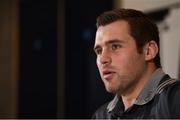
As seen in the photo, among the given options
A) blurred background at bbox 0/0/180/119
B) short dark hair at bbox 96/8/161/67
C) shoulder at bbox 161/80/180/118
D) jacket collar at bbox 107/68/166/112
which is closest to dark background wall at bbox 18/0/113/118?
blurred background at bbox 0/0/180/119

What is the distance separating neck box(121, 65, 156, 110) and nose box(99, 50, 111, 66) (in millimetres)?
164

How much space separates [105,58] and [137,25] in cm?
23

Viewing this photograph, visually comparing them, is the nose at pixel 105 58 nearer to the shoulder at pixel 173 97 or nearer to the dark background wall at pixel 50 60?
the shoulder at pixel 173 97

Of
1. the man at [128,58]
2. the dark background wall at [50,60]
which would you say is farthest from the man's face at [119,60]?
the dark background wall at [50,60]

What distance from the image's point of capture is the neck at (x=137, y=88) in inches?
69.8

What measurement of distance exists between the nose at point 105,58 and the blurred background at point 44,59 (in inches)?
104

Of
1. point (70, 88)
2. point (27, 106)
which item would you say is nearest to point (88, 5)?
point (70, 88)

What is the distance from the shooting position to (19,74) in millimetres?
4641

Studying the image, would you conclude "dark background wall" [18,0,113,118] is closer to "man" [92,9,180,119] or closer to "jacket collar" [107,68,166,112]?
"man" [92,9,180,119]

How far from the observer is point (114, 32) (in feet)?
5.83

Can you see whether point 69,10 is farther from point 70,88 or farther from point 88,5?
point 70,88

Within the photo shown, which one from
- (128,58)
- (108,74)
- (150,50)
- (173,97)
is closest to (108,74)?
(108,74)

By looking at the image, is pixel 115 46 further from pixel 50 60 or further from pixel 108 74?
pixel 50 60

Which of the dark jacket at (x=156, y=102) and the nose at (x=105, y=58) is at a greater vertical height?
the nose at (x=105, y=58)
